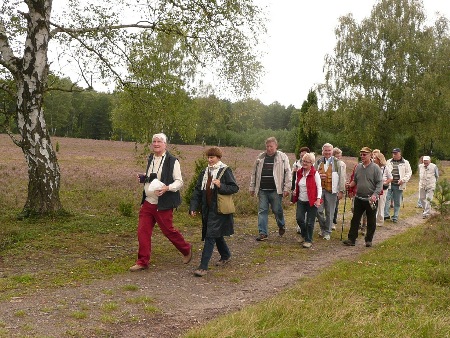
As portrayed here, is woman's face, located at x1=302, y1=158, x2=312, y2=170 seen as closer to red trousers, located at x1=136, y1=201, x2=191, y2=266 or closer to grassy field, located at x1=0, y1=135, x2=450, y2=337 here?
grassy field, located at x1=0, y1=135, x2=450, y2=337

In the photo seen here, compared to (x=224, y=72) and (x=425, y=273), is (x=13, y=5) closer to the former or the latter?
(x=224, y=72)

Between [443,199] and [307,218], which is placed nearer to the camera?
[307,218]

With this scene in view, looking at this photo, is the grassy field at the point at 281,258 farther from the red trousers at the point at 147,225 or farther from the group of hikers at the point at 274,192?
the group of hikers at the point at 274,192

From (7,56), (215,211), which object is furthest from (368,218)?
(7,56)

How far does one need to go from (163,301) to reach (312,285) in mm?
2131

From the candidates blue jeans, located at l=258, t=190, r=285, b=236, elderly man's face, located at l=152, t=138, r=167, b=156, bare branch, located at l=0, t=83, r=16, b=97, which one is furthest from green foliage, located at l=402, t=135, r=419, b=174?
elderly man's face, located at l=152, t=138, r=167, b=156

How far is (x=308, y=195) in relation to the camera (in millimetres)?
9461

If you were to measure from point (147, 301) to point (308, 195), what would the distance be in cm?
462

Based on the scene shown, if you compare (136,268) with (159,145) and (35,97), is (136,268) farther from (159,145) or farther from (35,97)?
(35,97)

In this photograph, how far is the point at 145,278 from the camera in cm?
698

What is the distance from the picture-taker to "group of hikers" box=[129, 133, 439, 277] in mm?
7367

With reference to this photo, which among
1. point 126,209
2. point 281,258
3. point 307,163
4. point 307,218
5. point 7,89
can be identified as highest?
point 7,89

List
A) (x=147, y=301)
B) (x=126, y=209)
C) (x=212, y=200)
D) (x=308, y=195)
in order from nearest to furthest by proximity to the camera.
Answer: (x=147, y=301)
(x=212, y=200)
(x=308, y=195)
(x=126, y=209)

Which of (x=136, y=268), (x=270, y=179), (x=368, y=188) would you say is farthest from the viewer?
(x=270, y=179)
